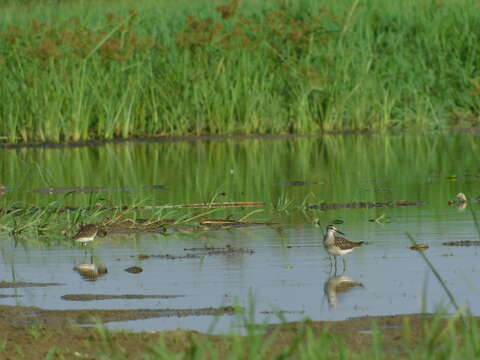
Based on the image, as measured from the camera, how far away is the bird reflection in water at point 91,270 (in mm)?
9758

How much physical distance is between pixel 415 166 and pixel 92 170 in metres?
4.68

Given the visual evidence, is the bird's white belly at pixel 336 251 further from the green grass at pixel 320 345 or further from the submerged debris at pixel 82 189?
the submerged debris at pixel 82 189

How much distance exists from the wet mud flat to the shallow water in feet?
0.90

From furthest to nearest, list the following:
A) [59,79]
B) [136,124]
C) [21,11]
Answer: [21,11] < [136,124] < [59,79]

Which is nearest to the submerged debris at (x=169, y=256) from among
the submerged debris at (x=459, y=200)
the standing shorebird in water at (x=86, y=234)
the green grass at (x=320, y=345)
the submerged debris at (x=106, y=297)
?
the standing shorebird in water at (x=86, y=234)

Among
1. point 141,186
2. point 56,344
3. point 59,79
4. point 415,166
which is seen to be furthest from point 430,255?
point 59,79

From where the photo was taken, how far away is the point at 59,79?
22.6 metres

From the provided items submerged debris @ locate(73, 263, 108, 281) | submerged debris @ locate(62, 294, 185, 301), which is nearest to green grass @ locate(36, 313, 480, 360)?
submerged debris @ locate(62, 294, 185, 301)

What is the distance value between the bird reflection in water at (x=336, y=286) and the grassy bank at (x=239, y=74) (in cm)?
1330

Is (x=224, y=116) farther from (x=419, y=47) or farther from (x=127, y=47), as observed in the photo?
(x=419, y=47)

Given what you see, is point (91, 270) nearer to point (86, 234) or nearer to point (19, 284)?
point (19, 284)

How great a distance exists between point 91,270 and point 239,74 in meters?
13.8

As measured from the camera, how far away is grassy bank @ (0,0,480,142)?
74.7 ft

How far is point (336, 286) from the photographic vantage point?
8.98 m
